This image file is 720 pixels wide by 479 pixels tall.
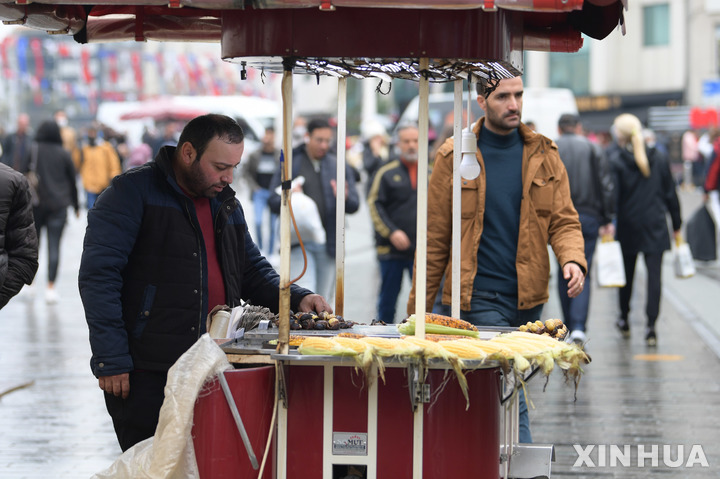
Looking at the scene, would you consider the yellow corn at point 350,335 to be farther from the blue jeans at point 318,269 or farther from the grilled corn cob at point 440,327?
the blue jeans at point 318,269

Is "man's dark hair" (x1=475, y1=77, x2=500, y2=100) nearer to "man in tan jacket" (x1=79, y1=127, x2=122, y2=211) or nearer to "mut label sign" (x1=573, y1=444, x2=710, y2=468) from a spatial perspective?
"mut label sign" (x1=573, y1=444, x2=710, y2=468)

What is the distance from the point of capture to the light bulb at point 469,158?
5.67 m

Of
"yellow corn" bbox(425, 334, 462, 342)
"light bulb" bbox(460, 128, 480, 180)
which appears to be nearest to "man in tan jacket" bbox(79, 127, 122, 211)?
"light bulb" bbox(460, 128, 480, 180)

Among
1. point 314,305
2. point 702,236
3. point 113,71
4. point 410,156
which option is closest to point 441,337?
point 314,305

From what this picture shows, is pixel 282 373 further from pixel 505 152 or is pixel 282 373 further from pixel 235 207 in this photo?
pixel 505 152

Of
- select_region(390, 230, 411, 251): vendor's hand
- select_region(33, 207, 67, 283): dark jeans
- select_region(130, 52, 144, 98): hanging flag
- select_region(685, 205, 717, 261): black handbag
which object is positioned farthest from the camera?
select_region(130, 52, 144, 98): hanging flag

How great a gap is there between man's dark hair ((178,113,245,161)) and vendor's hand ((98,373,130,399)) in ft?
3.08

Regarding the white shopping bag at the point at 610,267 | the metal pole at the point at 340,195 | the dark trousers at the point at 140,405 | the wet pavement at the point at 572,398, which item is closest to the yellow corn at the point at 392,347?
the metal pole at the point at 340,195

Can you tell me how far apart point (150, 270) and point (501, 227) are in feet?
6.50

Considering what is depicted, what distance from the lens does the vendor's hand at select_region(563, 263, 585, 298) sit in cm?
539

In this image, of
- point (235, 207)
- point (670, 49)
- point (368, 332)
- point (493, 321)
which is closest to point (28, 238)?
point (235, 207)

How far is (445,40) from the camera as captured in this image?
13.6ft

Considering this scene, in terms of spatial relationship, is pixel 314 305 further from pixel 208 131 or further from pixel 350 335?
pixel 208 131

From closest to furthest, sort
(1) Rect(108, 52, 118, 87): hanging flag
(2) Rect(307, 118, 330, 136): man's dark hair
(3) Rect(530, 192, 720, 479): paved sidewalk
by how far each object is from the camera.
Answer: (3) Rect(530, 192, 720, 479): paved sidewalk → (2) Rect(307, 118, 330, 136): man's dark hair → (1) Rect(108, 52, 118, 87): hanging flag
